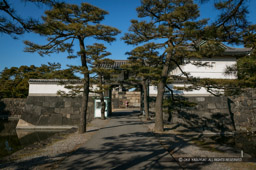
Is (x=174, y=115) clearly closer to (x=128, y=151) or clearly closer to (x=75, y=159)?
(x=128, y=151)

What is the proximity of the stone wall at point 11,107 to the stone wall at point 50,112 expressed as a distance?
6.69 meters

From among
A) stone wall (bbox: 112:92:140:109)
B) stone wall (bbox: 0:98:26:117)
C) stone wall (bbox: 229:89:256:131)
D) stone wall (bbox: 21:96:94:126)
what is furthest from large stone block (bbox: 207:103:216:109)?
stone wall (bbox: 0:98:26:117)

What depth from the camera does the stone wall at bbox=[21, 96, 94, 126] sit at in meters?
13.2

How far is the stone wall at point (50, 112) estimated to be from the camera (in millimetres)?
13250

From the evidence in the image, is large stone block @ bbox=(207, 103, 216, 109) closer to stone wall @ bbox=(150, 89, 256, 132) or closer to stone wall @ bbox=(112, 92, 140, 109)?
stone wall @ bbox=(150, 89, 256, 132)

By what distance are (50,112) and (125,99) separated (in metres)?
13.0

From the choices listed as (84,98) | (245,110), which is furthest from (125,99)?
(84,98)

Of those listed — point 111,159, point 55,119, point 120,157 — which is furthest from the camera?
point 55,119

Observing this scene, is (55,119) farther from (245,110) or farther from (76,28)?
(245,110)

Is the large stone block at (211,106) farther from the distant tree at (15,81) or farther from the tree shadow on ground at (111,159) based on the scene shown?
the distant tree at (15,81)

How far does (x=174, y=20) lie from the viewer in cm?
744

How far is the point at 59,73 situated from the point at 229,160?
22.4 ft

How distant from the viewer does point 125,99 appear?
2533cm

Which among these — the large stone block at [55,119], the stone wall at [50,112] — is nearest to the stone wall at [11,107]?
the stone wall at [50,112]
